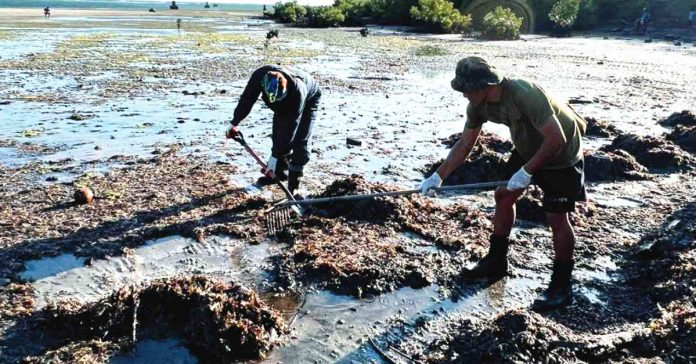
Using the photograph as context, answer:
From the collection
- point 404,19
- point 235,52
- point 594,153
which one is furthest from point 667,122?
point 404,19

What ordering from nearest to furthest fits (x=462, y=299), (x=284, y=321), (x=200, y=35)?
(x=284, y=321) → (x=462, y=299) → (x=200, y=35)

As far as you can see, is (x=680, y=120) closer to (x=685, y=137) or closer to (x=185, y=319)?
(x=685, y=137)

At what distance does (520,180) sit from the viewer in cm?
434

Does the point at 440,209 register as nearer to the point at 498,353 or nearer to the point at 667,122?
the point at 498,353

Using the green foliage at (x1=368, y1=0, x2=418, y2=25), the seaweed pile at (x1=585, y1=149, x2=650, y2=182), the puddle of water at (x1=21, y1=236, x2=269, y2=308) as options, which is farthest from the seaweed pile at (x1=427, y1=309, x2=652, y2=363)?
the green foliage at (x1=368, y1=0, x2=418, y2=25)

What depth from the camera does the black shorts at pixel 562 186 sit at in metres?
4.36

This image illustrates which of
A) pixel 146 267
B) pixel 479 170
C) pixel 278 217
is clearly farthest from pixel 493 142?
pixel 146 267

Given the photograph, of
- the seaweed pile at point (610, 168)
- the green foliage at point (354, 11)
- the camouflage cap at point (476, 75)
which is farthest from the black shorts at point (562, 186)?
the green foliage at point (354, 11)

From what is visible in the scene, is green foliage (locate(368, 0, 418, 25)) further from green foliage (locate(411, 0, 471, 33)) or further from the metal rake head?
the metal rake head

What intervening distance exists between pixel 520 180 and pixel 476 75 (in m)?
0.85

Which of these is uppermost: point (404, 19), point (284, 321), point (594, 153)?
point (404, 19)

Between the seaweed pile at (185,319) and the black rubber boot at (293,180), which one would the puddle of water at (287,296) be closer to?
the seaweed pile at (185,319)

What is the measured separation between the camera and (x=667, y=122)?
1113 centimetres

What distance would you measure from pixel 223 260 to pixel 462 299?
85.0 inches
